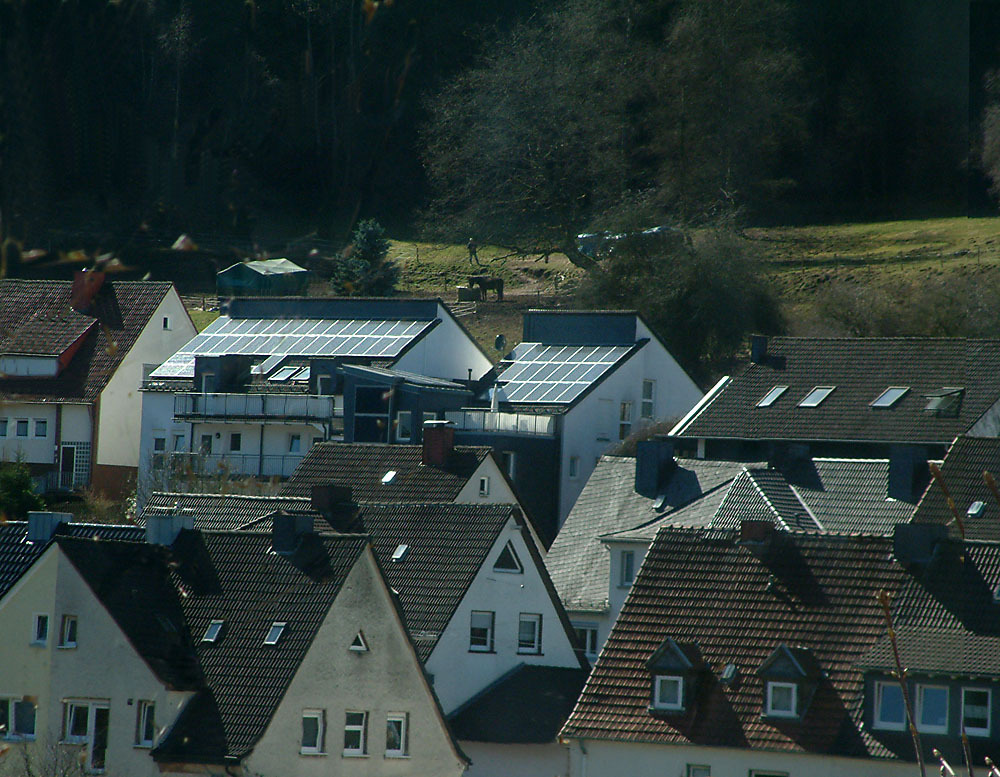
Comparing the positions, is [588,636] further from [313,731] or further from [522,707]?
[313,731]

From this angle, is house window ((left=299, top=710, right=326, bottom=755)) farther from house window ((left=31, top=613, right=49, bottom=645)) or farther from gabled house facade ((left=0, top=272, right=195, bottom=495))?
gabled house facade ((left=0, top=272, right=195, bottom=495))

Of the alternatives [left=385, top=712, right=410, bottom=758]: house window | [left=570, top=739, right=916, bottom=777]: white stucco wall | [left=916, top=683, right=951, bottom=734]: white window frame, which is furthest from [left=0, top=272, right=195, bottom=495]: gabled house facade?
[left=916, top=683, right=951, bottom=734]: white window frame

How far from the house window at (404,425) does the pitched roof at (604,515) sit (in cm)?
820

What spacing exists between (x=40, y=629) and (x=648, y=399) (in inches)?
1057

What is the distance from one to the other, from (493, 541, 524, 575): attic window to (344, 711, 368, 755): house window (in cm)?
525

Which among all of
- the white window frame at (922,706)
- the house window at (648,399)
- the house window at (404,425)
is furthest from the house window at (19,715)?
the house window at (648,399)

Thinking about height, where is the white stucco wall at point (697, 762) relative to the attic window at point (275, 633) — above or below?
below

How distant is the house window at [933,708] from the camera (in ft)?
79.1

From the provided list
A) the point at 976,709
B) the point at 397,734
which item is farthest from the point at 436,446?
the point at 976,709

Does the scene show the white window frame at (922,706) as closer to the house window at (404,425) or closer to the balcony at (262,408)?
the house window at (404,425)

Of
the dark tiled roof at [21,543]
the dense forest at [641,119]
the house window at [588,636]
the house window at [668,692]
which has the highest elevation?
the dense forest at [641,119]

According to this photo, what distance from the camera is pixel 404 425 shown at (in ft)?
159

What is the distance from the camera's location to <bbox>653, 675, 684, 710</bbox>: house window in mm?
25031

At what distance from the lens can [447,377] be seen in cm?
5425
